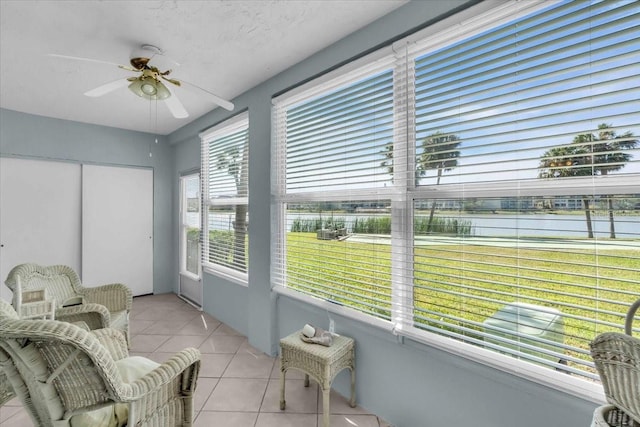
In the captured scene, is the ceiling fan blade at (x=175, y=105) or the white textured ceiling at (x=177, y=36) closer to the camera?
the white textured ceiling at (x=177, y=36)

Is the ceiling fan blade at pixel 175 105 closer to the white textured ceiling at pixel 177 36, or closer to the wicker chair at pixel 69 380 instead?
the white textured ceiling at pixel 177 36

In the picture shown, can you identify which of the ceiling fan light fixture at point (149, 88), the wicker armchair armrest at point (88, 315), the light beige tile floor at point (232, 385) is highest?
the ceiling fan light fixture at point (149, 88)

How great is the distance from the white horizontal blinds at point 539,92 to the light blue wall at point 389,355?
1.20 feet

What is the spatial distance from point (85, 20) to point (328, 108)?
5.53ft

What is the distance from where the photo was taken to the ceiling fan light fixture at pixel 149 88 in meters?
2.12

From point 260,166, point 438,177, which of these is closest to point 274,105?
point 260,166

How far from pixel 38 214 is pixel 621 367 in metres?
5.41

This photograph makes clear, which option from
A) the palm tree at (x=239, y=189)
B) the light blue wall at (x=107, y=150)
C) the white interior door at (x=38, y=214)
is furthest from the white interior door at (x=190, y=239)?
the white interior door at (x=38, y=214)

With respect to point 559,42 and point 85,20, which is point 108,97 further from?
point 559,42

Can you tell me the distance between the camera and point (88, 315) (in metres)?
2.49

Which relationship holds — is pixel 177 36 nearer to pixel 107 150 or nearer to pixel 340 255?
pixel 340 255

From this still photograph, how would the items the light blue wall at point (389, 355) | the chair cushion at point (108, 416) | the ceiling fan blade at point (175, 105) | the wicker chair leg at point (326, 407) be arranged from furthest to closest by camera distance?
the ceiling fan blade at point (175, 105)
the wicker chair leg at point (326, 407)
the light blue wall at point (389, 355)
the chair cushion at point (108, 416)

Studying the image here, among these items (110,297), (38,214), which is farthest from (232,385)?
(38,214)

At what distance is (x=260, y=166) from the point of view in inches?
115
